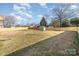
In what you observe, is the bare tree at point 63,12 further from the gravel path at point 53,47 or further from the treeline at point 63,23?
the gravel path at point 53,47

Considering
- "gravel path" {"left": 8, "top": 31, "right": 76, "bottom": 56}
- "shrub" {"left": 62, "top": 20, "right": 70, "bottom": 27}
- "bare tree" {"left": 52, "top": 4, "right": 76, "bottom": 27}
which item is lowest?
"gravel path" {"left": 8, "top": 31, "right": 76, "bottom": 56}

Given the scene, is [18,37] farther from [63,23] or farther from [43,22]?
[63,23]

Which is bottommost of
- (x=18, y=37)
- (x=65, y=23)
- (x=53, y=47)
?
(x=53, y=47)

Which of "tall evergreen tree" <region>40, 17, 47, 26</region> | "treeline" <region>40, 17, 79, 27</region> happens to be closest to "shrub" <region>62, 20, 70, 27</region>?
"treeline" <region>40, 17, 79, 27</region>

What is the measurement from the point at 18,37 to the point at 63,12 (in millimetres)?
698

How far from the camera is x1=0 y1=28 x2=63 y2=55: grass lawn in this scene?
2545mm

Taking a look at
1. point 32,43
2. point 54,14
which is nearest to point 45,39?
point 32,43

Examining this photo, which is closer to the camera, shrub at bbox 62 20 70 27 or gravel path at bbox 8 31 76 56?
gravel path at bbox 8 31 76 56

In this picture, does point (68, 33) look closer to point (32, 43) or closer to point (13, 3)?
point (32, 43)

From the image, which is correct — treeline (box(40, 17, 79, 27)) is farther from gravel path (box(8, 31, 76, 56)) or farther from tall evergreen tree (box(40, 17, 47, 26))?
gravel path (box(8, 31, 76, 56))

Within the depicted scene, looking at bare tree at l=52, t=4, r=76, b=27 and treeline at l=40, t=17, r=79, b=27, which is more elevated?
bare tree at l=52, t=4, r=76, b=27

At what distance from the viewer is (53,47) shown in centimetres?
254

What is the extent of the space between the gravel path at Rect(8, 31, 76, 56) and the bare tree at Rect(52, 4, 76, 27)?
221mm

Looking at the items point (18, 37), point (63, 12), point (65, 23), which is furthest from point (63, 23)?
point (18, 37)
